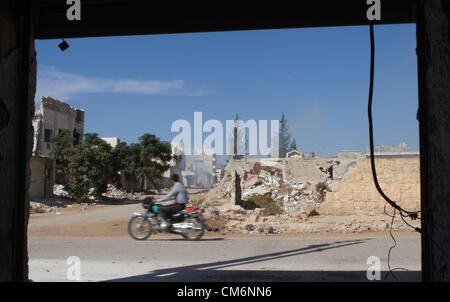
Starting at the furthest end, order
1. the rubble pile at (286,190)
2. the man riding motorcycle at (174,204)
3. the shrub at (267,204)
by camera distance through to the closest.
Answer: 1. the rubble pile at (286,190)
2. the shrub at (267,204)
3. the man riding motorcycle at (174,204)

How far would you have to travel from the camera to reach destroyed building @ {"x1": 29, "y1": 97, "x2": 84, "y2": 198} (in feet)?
99.4

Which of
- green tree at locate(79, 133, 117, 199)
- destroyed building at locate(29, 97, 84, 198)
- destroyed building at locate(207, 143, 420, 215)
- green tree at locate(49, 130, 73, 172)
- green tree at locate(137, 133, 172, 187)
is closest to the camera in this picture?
destroyed building at locate(207, 143, 420, 215)

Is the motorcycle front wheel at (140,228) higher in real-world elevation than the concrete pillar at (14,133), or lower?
lower

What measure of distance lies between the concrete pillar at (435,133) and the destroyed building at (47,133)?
2824cm

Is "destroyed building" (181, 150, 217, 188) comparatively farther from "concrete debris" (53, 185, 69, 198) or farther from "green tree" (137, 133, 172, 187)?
"concrete debris" (53, 185, 69, 198)

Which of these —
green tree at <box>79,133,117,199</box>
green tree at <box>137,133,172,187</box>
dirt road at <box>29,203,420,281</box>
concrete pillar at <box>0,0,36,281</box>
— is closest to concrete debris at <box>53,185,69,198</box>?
green tree at <box>79,133,117,199</box>

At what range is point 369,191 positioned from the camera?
1825 cm

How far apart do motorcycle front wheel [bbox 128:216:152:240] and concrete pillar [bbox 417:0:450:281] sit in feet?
30.7

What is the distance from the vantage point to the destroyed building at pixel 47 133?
3030cm

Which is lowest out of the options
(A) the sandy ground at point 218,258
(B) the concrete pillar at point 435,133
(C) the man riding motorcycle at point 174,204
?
(A) the sandy ground at point 218,258

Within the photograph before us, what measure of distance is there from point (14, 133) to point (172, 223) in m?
8.31

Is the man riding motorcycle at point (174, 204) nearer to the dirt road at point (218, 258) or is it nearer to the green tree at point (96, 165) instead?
the dirt road at point (218, 258)

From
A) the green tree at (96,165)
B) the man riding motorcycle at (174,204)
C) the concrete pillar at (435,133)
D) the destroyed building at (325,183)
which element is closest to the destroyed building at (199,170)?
the green tree at (96,165)

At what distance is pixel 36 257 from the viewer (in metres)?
8.86
